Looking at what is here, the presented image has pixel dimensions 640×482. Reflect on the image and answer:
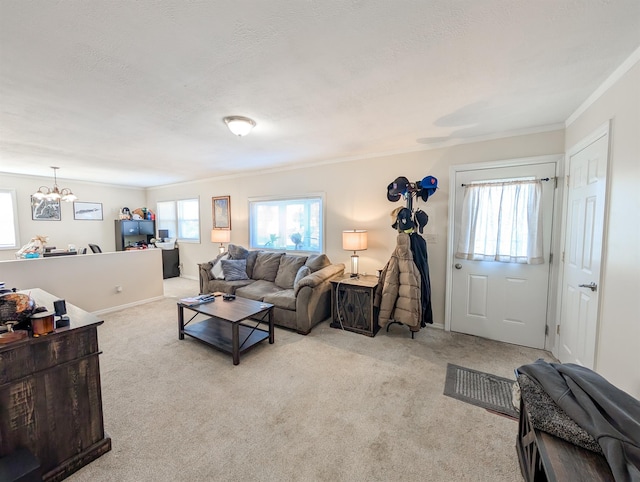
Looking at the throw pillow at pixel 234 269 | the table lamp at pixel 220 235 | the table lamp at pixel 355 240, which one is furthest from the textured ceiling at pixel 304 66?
the table lamp at pixel 220 235

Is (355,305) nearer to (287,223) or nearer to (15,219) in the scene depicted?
(287,223)

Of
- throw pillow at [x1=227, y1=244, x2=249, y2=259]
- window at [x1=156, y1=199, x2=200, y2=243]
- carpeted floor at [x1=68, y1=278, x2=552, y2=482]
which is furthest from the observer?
window at [x1=156, y1=199, x2=200, y2=243]

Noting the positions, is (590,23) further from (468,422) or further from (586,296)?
(468,422)

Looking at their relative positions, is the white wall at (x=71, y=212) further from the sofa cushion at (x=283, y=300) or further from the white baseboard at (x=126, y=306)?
the sofa cushion at (x=283, y=300)

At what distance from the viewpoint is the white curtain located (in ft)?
9.30

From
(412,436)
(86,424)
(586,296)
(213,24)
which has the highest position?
(213,24)

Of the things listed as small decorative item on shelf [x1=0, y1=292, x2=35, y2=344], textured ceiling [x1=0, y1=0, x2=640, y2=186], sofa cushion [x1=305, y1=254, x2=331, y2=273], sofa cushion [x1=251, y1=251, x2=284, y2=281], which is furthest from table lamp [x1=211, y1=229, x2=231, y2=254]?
small decorative item on shelf [x1=0, y1=292, x2=35, y2=344]

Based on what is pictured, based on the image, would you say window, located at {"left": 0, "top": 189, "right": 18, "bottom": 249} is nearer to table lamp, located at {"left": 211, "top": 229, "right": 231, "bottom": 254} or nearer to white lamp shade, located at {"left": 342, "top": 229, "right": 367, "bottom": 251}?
table lamp, located at {"left": 211, "top": 229, "right": 231, "bottom": 254}

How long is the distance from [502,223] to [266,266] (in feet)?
11.3

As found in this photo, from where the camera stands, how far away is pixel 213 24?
4.44 ft

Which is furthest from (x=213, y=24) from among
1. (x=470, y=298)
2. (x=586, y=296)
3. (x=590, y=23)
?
(x=470, y=298)

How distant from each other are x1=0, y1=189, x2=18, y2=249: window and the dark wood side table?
6.52 metres

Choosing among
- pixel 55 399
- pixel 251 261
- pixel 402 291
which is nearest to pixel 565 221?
pixel 402 291

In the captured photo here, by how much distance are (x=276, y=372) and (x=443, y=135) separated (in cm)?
311
